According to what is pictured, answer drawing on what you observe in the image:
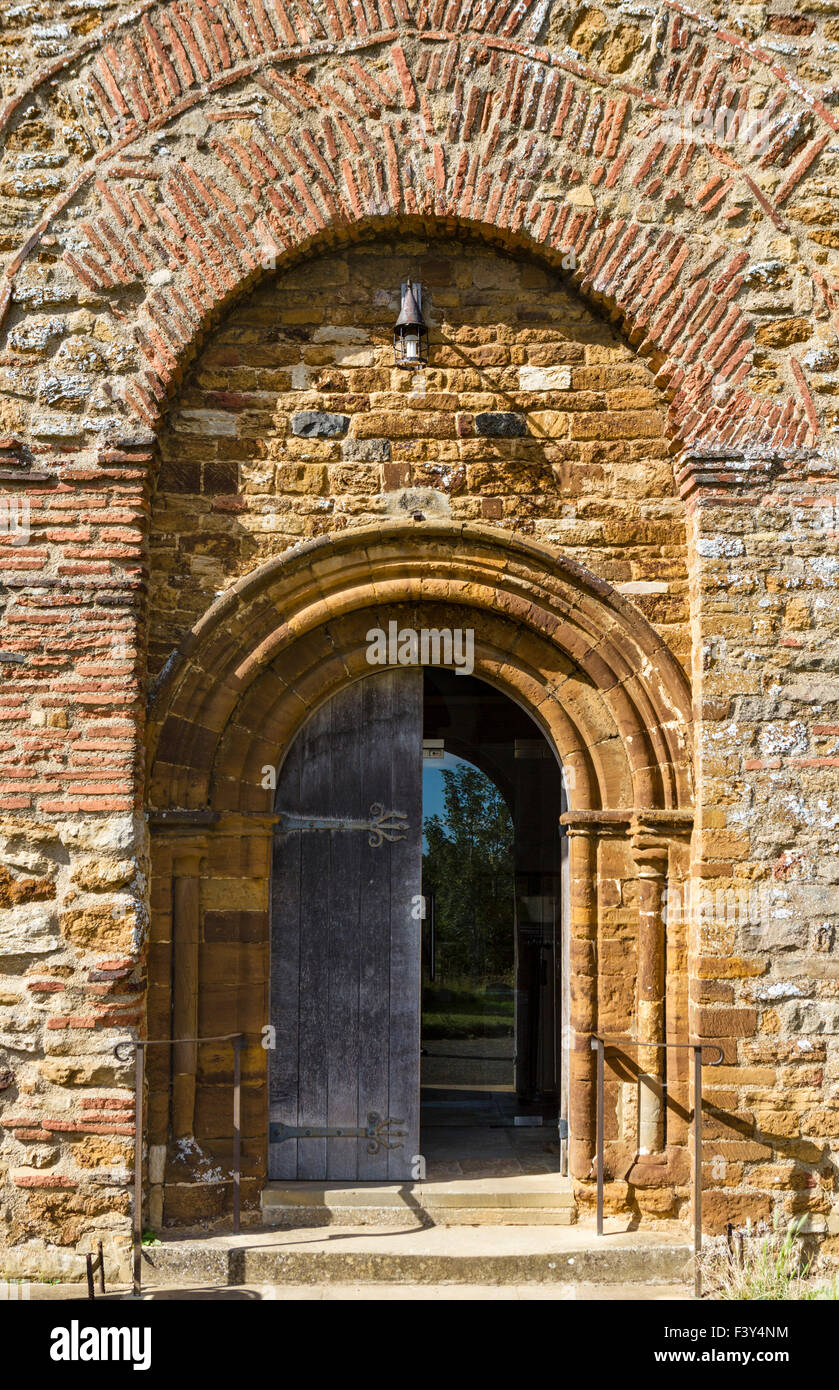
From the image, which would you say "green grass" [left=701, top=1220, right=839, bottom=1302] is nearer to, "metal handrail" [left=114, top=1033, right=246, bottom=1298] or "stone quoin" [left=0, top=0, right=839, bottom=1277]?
"stone quoin" [left=0, top=0, right=839, bottom=1277]

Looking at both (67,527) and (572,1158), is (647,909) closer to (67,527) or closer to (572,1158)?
(572,1158)

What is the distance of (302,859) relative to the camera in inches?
206

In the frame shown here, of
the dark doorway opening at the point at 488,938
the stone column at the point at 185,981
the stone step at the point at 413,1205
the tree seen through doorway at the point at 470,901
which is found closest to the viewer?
the stone column at the point at 185,981

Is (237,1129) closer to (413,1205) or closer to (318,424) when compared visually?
(413,1205)

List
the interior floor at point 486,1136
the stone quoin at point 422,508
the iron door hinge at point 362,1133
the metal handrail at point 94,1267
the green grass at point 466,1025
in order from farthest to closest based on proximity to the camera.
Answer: the green grass at point 466,1025 → the interior floor at point 486,1136 → the iron door hinge at point 362,1133 → the stone quoin at point 422,508 → the metal handrail at point 94,1267

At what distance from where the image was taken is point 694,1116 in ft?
15.1

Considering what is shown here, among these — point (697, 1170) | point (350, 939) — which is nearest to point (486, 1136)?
point (350, 939)

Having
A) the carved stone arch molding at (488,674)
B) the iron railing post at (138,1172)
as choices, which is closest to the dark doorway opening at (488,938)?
the carved stone arch molding at (488,674)

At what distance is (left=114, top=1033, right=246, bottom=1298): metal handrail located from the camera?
4.41m

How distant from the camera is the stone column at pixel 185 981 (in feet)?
15.8

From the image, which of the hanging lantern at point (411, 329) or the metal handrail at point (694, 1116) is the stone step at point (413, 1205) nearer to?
the metal handrail at point (694, 1116)

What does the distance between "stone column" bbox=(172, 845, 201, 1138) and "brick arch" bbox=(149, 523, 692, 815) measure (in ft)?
0.97

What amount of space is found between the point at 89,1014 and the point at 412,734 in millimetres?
1846

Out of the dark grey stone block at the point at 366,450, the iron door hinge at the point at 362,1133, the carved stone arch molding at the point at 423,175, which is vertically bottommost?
the iron door hinge at the point at 362,1133
